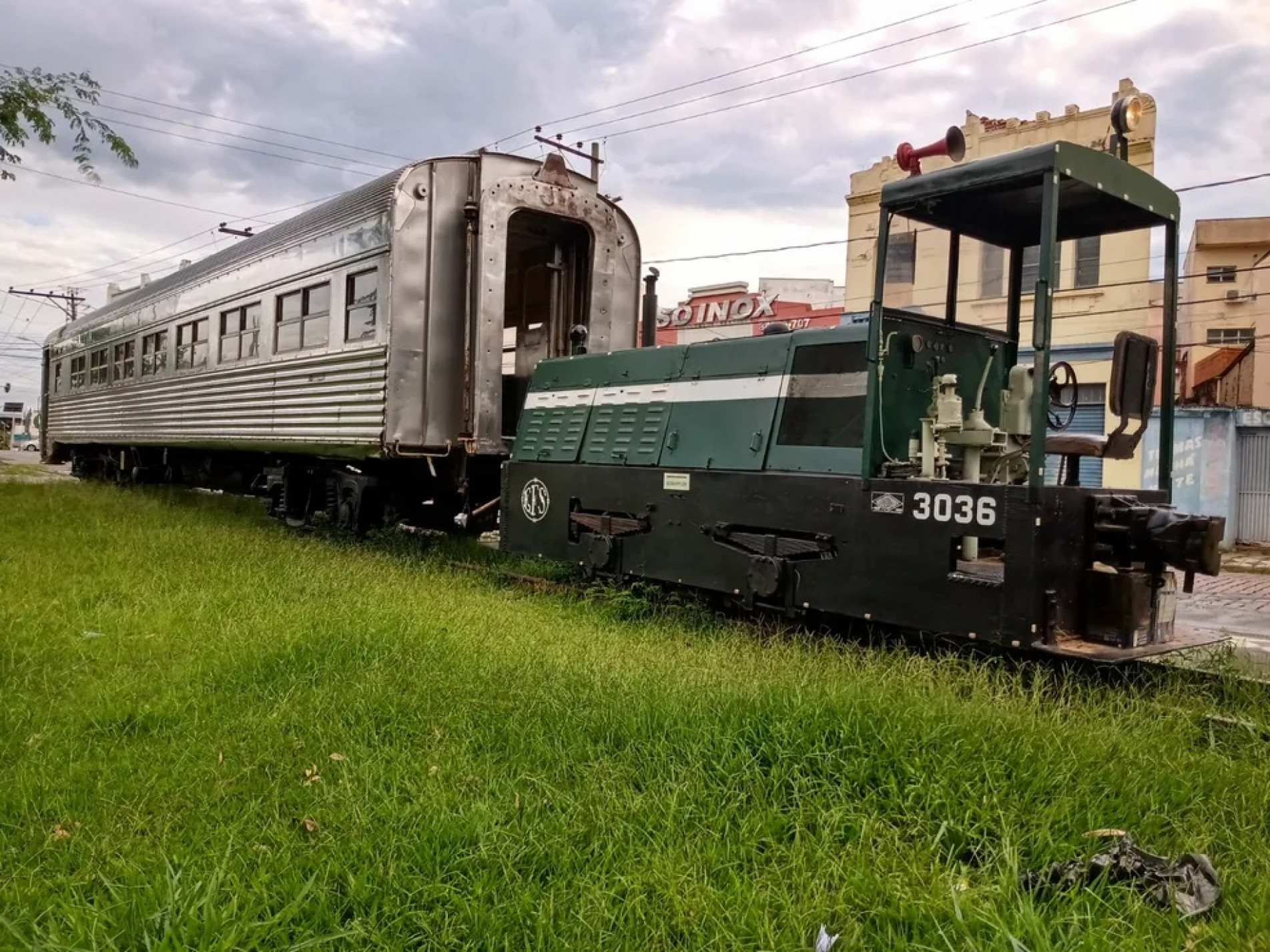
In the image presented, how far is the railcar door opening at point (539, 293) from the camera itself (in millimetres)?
10039

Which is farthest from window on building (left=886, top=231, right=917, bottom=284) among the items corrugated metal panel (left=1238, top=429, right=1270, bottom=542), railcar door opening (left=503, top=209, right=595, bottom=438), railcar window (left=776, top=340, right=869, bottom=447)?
corrugated metal panel (left=1238, top=429, right=1270, bottom=542)

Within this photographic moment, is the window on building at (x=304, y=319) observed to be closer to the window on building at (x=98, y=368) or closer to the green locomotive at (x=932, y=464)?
the green locomotive at (x=932, y=464)

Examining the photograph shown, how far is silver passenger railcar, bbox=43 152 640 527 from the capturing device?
8930 mm

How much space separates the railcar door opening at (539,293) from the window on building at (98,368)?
10.4m

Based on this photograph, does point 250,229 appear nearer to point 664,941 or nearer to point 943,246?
point 943,246

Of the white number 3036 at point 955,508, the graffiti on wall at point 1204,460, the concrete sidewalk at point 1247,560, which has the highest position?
the graffiti on wall at point 1204,460

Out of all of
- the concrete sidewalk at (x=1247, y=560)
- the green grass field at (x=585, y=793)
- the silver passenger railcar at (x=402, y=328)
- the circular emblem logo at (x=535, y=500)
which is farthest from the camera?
the concrete sidewalk at (x=1247, y=560)

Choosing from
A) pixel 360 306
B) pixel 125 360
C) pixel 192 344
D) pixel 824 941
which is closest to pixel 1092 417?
pixel 360 306

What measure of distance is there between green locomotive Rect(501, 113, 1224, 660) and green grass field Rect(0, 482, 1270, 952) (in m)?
0.39

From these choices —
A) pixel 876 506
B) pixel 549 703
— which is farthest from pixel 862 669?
pixel 549 703

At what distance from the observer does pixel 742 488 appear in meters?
6.01

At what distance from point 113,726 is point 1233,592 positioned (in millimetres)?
10500

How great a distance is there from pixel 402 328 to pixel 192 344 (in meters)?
6.53

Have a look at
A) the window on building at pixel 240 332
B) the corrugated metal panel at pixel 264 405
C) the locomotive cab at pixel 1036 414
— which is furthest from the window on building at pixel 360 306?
the locomotive cab at pixel 1036 414
